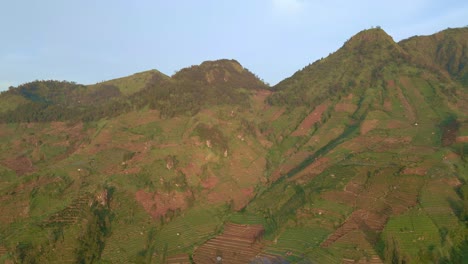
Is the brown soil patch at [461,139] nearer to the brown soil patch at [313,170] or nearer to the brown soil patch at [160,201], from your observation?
the brown soil patch at [313,170]

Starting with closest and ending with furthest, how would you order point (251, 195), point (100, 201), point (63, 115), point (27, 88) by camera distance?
point (100, 201) < point (251, 195) < point (63, 115) < point (27, 88)

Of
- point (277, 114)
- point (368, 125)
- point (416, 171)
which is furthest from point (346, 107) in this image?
point (416, 171)

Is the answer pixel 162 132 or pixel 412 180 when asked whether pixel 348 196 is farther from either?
pixel 162 132

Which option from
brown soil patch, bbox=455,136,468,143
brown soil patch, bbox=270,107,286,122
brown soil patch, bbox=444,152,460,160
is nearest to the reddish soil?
brown soil patch, bbox=444,152,460,160

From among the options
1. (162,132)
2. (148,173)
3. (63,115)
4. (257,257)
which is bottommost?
(257,257)

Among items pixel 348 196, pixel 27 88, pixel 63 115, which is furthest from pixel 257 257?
pixel 27 88

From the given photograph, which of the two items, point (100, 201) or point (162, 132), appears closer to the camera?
point (100, 201)

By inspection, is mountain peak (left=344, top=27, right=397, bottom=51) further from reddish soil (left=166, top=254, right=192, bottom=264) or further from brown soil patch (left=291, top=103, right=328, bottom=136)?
reddish soil (left=166, top=254, right=192, bottom=264)
